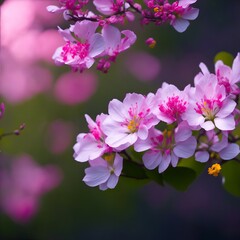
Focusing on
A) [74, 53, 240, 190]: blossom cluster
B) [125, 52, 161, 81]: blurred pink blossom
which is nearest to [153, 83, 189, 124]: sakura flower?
[74, 53, 240, 190]: blossom cluster

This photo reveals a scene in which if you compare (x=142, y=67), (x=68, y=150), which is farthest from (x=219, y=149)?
(x=142, y=67)

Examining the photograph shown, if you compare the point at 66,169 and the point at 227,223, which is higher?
the point at 66,169

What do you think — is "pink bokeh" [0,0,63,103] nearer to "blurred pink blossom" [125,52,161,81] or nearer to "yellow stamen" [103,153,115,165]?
"blurred pink blossom" [125,52,161,81]

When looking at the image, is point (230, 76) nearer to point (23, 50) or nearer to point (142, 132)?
point (142, 132)

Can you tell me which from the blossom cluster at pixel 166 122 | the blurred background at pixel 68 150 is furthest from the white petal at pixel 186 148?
the blurred background at pixel 68 150

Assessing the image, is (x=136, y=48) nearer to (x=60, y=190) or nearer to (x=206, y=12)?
(x=206, y=12)

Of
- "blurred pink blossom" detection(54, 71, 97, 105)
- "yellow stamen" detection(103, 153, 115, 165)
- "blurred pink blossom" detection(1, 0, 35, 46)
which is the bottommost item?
"blurred pink blossom" detection(54, 71, 97, 105)

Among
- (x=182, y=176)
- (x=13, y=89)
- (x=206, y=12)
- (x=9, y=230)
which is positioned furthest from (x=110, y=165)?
(x=206, y=12)
